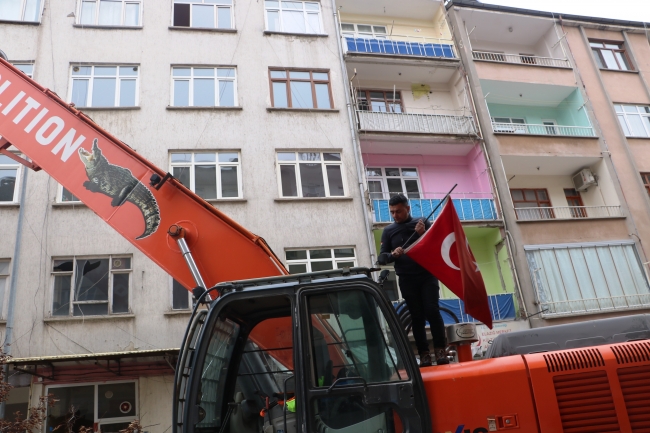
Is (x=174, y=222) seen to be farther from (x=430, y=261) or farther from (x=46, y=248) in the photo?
(x=46, y=248)

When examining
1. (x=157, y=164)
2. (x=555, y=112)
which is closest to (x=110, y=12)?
(x=157, y=164)

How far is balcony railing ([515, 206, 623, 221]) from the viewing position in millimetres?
18531

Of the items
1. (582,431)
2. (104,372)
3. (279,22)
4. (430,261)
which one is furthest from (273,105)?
(582,431)

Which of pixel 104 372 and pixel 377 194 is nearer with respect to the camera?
pixel 104 372

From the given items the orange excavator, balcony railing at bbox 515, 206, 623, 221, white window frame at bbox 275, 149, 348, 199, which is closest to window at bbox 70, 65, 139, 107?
white window frame at bbox 275, 149, 348, 199

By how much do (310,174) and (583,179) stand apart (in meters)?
11.1

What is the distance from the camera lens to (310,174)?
1569 centimetres

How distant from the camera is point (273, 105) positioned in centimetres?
1642

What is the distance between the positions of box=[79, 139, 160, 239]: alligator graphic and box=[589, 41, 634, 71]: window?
21614 millimetres

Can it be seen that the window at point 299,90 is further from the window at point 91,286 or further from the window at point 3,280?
the window at point 3,280

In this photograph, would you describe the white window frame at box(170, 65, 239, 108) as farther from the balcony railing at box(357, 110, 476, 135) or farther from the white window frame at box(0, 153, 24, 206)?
the white window frame at box(0, 153, 24, 206)

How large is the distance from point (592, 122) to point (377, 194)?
9216mm

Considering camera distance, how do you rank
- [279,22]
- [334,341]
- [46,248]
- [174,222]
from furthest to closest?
[279,22] → [46,248] → [174,222] → [334,341]

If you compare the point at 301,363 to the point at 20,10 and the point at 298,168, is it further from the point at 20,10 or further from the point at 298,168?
the point at 20,10
